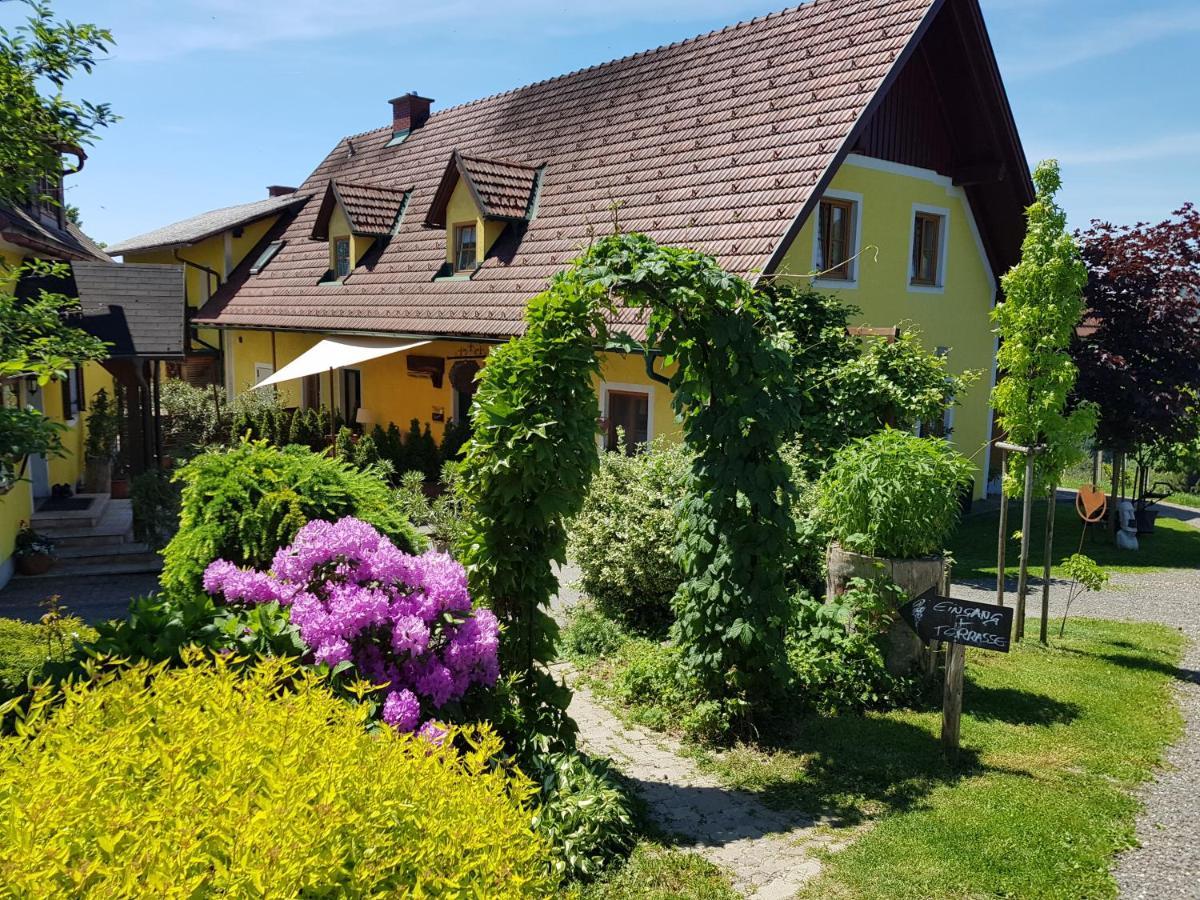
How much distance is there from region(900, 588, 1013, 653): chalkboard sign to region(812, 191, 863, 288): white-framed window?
28.1 feet

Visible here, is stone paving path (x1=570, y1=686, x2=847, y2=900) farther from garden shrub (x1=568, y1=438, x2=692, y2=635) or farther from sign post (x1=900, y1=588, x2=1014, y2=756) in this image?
garden shrub (x1=568, y1=438, x2=692, y2=635)

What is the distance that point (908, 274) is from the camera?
15719mm

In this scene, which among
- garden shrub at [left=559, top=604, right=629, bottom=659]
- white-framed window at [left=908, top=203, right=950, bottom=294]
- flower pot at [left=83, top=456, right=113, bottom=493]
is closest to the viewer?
garden shrub at [left=559, top=604, right=629, bottom=659]

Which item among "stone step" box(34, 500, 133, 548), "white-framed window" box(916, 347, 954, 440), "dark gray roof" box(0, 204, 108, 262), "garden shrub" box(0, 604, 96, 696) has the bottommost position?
"stone step" box(34, 500, 133, 548)

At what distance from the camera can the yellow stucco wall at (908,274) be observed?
14.4 metres

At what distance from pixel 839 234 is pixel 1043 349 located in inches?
240

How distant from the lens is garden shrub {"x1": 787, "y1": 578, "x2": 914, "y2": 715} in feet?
23.5

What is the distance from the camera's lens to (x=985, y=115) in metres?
15.3

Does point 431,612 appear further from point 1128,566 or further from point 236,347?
point 236,347

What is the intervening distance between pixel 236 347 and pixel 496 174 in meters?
11.3

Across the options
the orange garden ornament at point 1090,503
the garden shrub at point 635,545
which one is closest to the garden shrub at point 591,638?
the garden shrub at point 635,545

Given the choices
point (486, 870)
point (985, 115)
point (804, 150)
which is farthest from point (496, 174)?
point (486, 870)

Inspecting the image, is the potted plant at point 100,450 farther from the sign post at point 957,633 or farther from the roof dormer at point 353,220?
the sign post at point 957,633

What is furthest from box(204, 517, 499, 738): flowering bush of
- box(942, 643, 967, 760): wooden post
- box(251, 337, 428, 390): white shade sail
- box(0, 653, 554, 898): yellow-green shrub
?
box(251, 337, 428, 390): white shade sail
